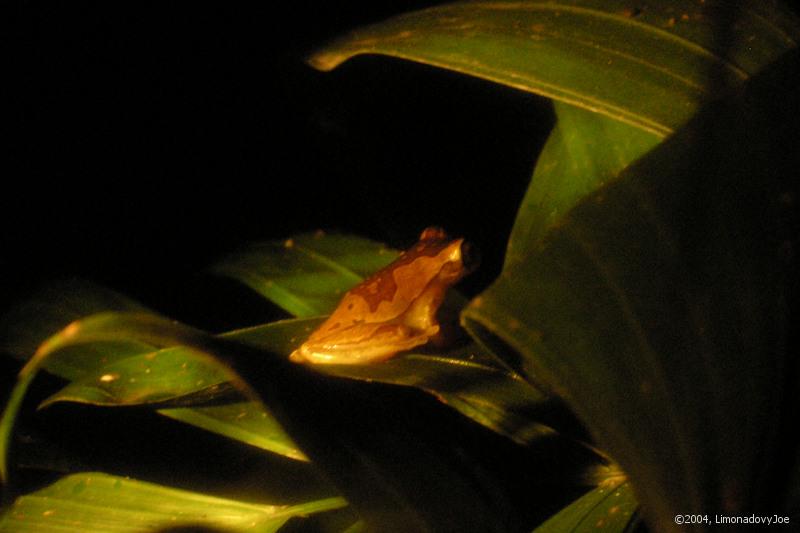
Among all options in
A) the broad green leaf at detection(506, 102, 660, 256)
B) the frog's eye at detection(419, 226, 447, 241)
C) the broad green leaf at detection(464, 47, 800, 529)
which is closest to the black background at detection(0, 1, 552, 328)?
the frog's eye at detection(419, 226, 447, 241)

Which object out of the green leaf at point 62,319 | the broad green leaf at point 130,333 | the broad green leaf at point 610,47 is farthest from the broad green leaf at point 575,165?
the green leaf at point 62,319

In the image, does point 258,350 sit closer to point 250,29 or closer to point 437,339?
point 437,339

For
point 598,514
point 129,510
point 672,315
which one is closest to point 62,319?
point 129,510

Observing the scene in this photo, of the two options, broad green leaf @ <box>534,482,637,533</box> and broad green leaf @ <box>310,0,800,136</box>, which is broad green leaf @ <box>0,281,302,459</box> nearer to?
broad green leaf @ <box>534,482,637,533</box>

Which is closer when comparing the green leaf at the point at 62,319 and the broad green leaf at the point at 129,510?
the broad green leaf at the point at 129,510

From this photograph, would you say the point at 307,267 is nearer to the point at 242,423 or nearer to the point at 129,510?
the point at 242,423

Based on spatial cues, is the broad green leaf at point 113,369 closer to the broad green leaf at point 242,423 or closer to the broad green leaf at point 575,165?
the broad green leaf at point 242,423
